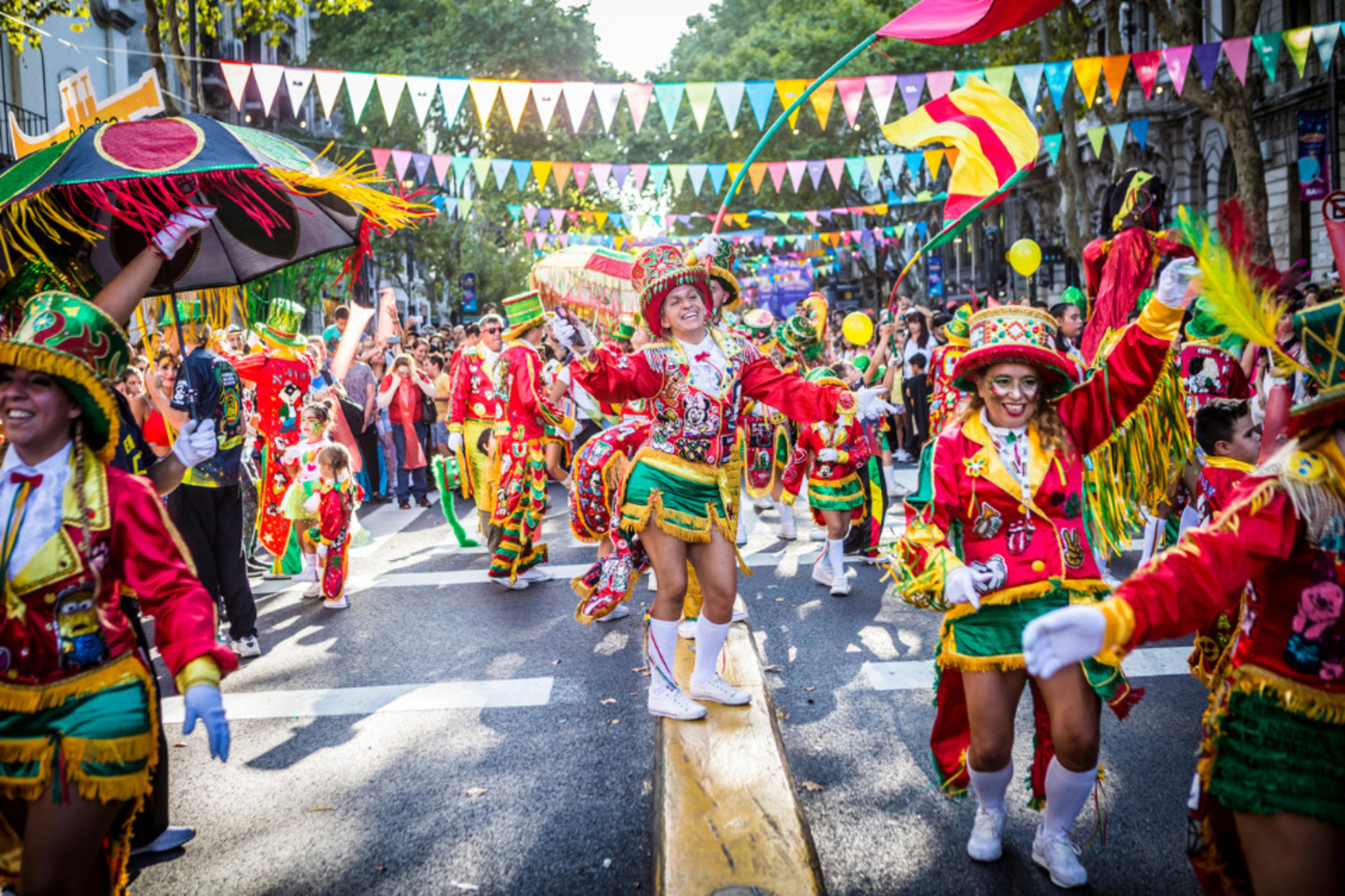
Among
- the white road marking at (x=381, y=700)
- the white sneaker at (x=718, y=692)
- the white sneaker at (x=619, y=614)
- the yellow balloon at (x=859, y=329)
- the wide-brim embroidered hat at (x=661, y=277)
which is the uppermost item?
the wide-brim embroidered hat at (x=661, y=277)

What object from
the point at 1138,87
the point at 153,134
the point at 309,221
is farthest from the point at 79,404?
the point at 1138,87

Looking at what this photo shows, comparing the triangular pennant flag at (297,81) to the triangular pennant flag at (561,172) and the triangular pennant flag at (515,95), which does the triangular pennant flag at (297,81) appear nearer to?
the triangular pennant flag at (515,95)

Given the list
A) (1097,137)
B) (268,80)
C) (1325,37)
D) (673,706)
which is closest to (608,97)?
(268,80)

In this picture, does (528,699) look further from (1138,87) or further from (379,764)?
(1138,87)

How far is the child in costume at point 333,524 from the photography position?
286 inches

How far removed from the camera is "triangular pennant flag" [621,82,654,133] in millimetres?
12094

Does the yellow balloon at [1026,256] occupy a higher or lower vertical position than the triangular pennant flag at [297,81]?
lower

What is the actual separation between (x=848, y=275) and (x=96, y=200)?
45973 millimetres

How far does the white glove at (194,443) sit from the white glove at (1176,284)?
10.2 feet

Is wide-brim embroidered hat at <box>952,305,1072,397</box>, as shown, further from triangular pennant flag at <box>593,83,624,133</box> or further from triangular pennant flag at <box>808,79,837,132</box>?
triangular pennant flag at <box>808,79,837,132</box>

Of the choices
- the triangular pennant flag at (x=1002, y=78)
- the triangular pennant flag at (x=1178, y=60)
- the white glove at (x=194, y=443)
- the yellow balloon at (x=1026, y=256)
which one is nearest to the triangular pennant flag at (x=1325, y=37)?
the triangular pennant flag at (x=1178, y=60)

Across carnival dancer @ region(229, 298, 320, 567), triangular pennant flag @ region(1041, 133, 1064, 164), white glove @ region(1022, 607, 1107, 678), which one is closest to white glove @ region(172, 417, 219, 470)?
white glove @ region(1022, 607, 1107, 678)

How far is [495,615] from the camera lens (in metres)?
6.94

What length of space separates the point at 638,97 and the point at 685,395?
8.57m
